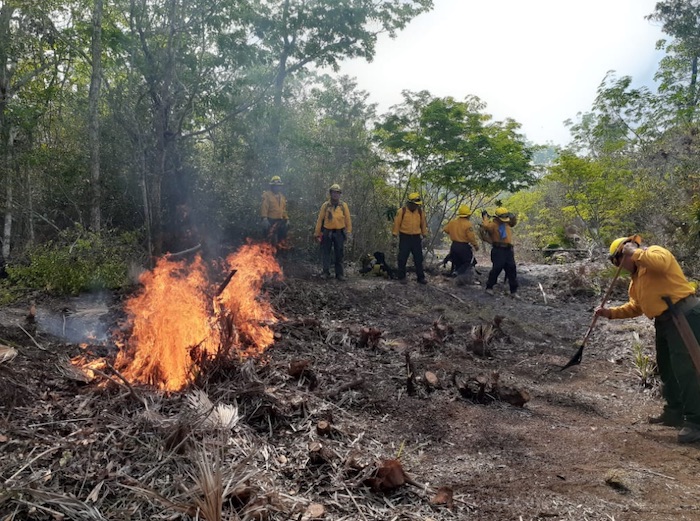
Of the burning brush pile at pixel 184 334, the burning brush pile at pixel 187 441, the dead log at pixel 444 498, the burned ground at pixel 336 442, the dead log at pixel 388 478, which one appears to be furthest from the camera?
the burning brush pile at pixel 184 334

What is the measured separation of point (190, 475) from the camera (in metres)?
2.57

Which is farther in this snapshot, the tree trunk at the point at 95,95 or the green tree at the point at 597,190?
the green tree at the point at 597,190

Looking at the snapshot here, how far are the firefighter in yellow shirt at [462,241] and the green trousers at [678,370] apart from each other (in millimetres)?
6904

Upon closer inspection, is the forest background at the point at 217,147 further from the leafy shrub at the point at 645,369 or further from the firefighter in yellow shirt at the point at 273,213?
the leafy shrub at the point at 645,369

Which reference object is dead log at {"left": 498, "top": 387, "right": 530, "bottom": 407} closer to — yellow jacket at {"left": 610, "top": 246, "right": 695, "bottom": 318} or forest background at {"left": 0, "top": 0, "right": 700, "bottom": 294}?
yellow jacket at {"left": 610, "top": 246, "right": 695, "bottom": 318}

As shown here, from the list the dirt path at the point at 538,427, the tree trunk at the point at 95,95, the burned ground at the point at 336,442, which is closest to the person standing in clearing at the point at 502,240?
the dirt path at the point at 538,427

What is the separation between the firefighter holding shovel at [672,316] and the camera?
12.9 ft

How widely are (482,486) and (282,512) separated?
4.38 feet

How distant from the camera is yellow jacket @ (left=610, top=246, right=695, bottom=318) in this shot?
4.04 metres

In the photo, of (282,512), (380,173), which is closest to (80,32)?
(380,173)

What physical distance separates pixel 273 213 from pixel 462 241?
4.77 meters

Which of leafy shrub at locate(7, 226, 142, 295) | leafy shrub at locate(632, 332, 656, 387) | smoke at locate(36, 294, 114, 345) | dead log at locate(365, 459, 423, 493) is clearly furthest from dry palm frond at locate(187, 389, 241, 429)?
leafy shrub at locate(632, 332, 656, 387)

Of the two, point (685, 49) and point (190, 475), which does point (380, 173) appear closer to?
point (190, 475)

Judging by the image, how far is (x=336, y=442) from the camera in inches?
134
